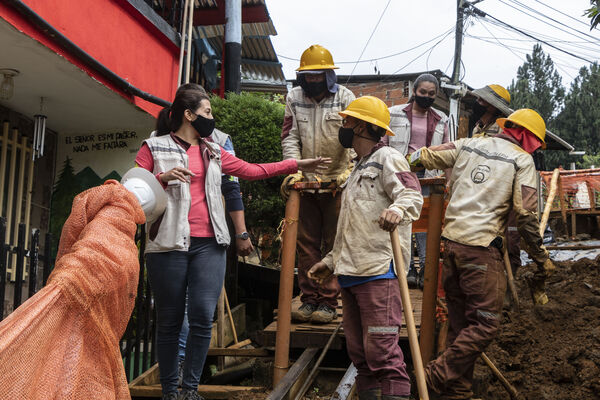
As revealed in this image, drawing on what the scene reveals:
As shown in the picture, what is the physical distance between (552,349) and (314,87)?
3.33 m

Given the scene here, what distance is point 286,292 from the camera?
4516 mm

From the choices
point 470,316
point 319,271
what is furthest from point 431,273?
point 319,271

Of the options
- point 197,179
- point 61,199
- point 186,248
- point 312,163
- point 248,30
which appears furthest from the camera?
point 248,30

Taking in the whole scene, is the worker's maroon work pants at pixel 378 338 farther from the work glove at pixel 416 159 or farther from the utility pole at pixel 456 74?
the utility pole at pixel 456 74

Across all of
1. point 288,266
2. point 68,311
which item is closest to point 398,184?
point 288,266

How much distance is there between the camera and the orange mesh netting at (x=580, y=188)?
1658 centimetres

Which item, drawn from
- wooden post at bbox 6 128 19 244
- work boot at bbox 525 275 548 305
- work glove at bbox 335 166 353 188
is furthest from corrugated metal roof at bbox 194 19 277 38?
work boot at bbox 525 275 548 305

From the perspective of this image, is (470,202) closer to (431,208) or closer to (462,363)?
(431,208)

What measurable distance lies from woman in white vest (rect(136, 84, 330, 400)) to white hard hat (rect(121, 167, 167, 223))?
1091mm

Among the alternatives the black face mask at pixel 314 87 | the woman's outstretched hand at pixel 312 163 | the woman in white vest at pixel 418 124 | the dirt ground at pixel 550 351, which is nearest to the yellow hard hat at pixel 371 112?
the woman's outstretched hand at pixel 312 163

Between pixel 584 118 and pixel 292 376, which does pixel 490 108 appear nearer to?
pixel 292 376

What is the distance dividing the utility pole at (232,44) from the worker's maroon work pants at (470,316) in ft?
20.8

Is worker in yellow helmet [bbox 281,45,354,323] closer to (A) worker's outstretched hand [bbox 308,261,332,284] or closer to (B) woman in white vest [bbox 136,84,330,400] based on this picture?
(A) worker's outstretched hand [bbox 308,261,332,284]

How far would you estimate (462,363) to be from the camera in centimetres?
411
